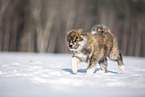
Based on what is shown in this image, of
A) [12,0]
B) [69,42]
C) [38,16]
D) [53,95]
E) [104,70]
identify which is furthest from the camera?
[38,16]

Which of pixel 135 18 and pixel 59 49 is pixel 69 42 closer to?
pixel 59 49

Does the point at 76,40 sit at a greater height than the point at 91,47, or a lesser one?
greater

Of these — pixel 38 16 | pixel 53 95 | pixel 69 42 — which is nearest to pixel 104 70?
pixel 69 42

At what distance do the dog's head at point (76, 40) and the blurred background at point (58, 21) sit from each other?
17923 mm

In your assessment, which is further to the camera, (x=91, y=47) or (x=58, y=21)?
(x=58, y=21)

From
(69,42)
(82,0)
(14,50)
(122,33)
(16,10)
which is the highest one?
(82,0)

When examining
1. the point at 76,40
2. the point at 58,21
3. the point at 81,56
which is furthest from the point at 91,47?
the point at 58,21

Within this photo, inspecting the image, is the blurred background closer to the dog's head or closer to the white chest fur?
the white chest fur

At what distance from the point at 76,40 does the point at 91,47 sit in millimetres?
438

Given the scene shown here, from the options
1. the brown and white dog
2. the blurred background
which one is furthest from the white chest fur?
the blurred background

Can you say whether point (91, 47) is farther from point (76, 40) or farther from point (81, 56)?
point (76, 40)

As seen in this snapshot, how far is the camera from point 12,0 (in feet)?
66.1

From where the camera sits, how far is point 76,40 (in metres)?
3.84

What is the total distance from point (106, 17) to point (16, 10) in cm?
1163
